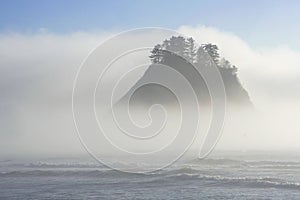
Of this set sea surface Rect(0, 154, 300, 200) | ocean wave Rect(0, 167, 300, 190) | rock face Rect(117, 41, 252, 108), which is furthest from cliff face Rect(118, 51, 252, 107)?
sea surface Rect(0, 154, 300, 200)

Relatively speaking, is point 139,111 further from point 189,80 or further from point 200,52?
point 200,52

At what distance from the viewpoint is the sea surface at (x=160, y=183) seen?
73.5ft

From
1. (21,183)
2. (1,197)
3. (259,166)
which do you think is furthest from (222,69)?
(1,197)

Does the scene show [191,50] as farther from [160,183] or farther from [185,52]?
[160,183]

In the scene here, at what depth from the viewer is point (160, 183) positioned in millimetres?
26578

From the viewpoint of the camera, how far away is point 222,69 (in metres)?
76.0

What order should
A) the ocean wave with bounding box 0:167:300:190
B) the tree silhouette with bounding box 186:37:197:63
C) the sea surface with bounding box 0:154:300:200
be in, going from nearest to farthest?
the sea surface with bounding box 0:154:300:200
the ocean wave with bounding box 0:167:300:190
the tree silhouette with bounding box 186:37:197:63

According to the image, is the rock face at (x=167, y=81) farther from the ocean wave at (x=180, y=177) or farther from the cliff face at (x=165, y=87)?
the ocean wave at (x=180, y=177)

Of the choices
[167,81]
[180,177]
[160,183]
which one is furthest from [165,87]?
[160,183]

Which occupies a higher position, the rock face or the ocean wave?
the rock face

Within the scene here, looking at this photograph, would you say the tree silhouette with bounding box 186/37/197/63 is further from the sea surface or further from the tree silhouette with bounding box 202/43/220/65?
the sea surface

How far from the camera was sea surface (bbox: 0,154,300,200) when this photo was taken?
2239 centimetres

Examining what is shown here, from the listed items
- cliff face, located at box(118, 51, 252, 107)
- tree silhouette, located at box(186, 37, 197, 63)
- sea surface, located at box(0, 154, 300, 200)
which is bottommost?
sea surface, located at box(0, 154, 300, 200)

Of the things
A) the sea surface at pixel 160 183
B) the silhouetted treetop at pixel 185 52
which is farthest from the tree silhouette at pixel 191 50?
the sea surface at pixel 160 183
